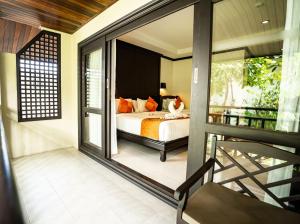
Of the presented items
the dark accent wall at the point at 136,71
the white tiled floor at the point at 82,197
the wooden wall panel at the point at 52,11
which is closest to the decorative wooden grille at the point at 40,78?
the wooden wall panel at the point at 52,11

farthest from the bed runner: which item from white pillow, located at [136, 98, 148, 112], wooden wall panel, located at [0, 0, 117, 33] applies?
wooden wall panel, located at [0, 0, 117, 33]

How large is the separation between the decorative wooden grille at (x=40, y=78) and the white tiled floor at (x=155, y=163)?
1.62 metres

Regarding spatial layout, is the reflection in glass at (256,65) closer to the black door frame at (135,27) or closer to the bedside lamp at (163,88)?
the black door frame at (135,27)

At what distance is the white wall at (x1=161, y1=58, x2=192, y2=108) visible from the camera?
600cm

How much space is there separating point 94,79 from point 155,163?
5.96 ft

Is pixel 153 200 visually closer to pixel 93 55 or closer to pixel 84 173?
pixel 84 173

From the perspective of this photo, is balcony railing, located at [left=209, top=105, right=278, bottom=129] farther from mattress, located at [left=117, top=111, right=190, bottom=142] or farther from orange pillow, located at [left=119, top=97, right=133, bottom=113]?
orange pillow, located at [left=119, top=97, right=133, bottom=113]

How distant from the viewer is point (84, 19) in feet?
9.01

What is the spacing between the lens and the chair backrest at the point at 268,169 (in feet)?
3.54

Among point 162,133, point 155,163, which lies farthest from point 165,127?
point 155,163

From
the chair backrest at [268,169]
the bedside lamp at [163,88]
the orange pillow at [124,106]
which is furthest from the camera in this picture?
the bedside lamp at [163,88]

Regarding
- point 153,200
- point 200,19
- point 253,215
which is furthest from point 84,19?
point 253,215

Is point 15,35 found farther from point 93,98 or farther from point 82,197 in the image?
point 82,197

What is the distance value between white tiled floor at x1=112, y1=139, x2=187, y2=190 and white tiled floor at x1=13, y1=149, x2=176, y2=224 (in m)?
0.36
